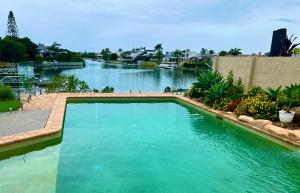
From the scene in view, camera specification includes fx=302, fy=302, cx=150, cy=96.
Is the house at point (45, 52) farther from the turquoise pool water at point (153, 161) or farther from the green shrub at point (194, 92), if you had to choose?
the turquoise pool water at point (153, 161)

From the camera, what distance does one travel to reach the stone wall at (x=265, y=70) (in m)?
12.4

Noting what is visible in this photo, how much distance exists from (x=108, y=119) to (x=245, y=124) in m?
5.27

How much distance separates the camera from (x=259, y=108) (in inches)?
456

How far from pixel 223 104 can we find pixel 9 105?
368 inches

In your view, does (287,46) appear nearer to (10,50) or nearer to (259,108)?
(259,108)

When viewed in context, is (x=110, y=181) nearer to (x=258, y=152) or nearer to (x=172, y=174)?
(x=172, y=174)

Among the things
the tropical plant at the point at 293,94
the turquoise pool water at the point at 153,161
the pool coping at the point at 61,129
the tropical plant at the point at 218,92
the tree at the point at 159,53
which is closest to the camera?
the turquoise pool water at the point at 153,161

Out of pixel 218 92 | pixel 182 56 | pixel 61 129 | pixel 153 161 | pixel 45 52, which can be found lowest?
pixel 153 161

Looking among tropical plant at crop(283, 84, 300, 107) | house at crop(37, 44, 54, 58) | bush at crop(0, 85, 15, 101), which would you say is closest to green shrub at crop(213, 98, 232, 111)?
tropical plant at crop(283, 84, 300, 107)

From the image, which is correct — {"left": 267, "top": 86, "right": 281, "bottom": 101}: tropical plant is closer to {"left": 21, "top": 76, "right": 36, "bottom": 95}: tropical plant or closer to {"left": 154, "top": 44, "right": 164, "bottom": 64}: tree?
{"left": 21, "top": 76, "right": 36, "bottom": 95}: tropical plant

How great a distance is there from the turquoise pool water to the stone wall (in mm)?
3357

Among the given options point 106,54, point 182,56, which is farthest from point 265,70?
point 106,54

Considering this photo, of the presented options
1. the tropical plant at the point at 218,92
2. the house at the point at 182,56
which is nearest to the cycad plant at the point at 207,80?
the tropical plant at the point at 218,92

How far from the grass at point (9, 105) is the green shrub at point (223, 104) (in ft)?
28.3
